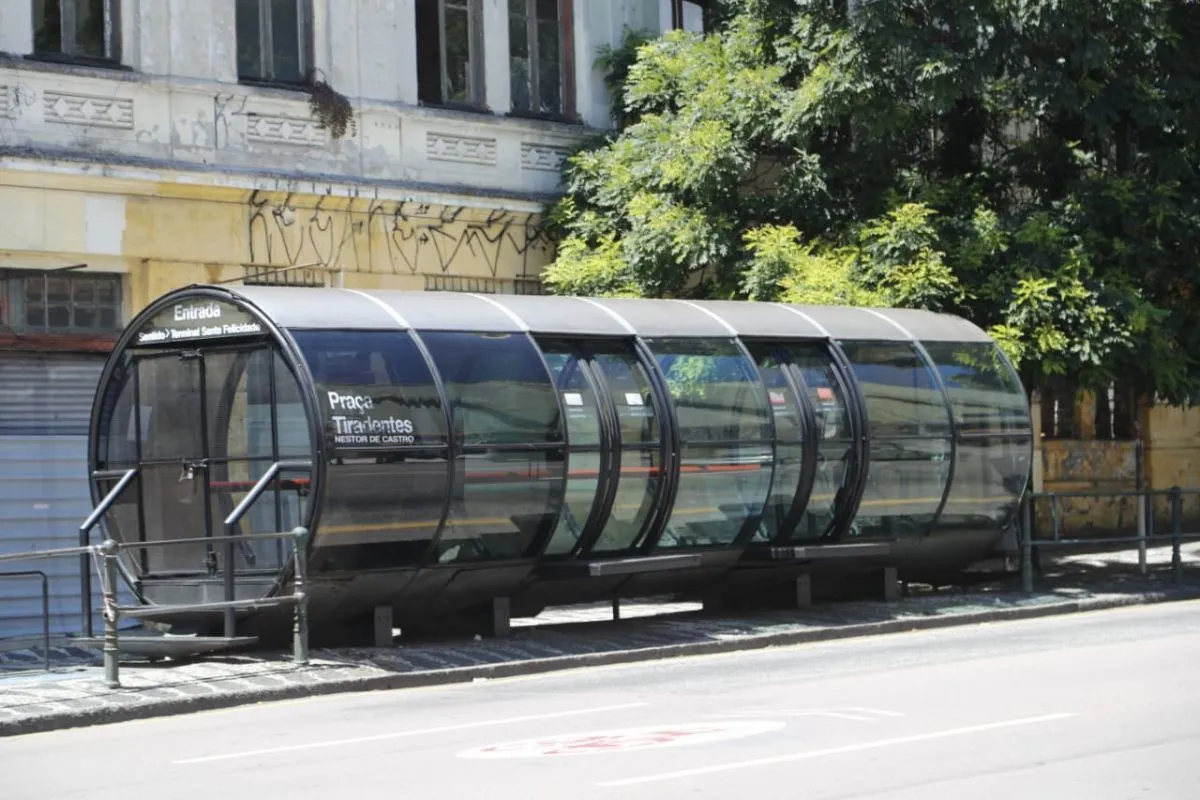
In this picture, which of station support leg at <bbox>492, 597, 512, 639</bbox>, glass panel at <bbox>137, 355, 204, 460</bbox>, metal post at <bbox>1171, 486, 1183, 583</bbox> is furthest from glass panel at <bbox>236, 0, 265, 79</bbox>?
metal post at <bbox>1171, 486, 1183, 583</bbox>

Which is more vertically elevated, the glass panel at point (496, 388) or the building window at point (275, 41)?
the building window at point (275, 41)

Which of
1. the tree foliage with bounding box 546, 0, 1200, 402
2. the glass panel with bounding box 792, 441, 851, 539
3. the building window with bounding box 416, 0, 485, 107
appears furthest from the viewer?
the building window with bounding box 416, 0, 485, 107

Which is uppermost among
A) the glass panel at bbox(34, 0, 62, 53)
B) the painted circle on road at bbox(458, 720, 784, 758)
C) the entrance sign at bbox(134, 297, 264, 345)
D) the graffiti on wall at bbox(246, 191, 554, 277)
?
the glass panel at bbox(34, 0, 62, 53)

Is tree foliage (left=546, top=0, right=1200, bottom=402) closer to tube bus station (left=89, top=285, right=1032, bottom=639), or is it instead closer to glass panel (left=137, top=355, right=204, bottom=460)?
tube bus station (left=89, top=285, right=1032, bottom=639)

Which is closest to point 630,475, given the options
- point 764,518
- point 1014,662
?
point 764,518

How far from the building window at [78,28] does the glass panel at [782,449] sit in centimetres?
767

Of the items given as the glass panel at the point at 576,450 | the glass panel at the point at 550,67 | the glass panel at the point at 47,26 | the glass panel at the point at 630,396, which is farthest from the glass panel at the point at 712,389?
the glass panel at the point at 550,67

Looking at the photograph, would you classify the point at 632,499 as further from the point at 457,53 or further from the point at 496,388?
the point at 457,53

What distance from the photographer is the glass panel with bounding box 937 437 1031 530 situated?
65.3ft

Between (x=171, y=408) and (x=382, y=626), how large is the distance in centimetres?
274

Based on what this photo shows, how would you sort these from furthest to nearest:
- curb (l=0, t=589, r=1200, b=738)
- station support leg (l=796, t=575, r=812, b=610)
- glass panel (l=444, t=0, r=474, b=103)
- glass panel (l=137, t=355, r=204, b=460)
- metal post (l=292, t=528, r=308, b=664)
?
glass panel (l=444, t=0, r=474, b=103) < station support leg (l=796, t=575, r=812, b=610) < glass panel (l=137, t=355, r=204, b=460) < metal post (l=292, t=528, r=308, b=664) < curb (l=0, t=589, r=1200, b=738)

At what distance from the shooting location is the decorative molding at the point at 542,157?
2431cm

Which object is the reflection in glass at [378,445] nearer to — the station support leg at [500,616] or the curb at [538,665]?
the curb at [538,665]

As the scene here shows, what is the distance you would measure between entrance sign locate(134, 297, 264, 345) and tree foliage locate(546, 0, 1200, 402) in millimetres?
7315
